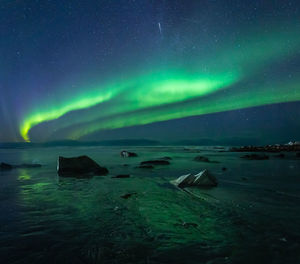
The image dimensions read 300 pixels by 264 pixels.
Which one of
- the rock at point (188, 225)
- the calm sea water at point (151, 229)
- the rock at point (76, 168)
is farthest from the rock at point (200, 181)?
the rock at point (76, 168)

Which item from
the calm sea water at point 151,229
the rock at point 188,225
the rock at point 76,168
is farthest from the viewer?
the rock at point 76,168

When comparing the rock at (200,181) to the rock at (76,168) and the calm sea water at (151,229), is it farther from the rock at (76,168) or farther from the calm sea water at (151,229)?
the rock at (76,168)

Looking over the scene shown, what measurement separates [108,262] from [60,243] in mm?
1491

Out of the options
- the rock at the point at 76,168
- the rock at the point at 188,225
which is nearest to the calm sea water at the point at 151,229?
the rock at the point at 188,225

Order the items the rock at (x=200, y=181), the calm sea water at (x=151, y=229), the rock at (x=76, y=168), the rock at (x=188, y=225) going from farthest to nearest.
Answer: the rock at (x=76, y=168), the rock at (x=200, y=181), the rock at (x=188, y=225), the calm sea water at (x=151, y=229)

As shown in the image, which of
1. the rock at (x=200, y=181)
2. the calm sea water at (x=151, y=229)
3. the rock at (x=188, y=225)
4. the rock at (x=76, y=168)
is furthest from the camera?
the rock at (x=76, y=168)

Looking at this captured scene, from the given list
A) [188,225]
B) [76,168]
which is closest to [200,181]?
[188,225]

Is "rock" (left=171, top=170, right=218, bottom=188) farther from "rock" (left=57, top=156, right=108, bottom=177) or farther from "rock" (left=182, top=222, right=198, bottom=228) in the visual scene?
"rock" (left=57, top=156, right=108, bottom=177)

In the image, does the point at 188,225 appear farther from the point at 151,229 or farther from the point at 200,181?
the point at 200,181

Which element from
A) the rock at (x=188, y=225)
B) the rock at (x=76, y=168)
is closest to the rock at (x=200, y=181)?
the rock at (x=188, y=225)

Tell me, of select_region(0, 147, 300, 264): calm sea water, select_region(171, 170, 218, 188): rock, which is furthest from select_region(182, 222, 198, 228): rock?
select_region(171, 170, 218, 188): rock

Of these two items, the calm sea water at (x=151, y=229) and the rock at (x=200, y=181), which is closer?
the calm sea water at (x=151, y=229)

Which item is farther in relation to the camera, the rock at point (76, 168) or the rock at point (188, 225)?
the rock at point (76, 168)

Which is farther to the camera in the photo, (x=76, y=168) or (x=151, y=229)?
(x=76, y=168)
